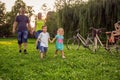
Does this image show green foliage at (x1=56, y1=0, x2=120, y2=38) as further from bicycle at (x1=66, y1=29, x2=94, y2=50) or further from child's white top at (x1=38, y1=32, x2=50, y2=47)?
child's white top at (x1=38, y1=32, x2=50, y2=47)

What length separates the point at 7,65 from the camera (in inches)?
352

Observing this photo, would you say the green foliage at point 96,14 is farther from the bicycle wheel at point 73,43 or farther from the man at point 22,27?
the man at point 22,27

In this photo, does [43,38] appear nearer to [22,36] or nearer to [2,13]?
[22,36]

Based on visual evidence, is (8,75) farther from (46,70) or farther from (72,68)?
(72,68)

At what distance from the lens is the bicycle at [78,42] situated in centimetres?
1472

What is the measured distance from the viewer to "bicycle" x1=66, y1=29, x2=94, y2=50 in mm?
14718

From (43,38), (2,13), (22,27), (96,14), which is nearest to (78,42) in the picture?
(22,27)

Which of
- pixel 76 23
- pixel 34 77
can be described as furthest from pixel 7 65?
pixel 76 23

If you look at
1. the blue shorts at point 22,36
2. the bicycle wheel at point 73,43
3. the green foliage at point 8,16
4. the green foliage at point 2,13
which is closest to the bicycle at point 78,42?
the bicycle wheel at point 73,43

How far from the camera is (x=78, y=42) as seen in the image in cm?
1592

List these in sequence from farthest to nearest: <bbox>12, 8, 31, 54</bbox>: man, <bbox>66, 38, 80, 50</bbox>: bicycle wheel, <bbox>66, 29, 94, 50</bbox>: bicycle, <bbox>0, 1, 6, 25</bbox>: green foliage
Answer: <bbox>0, 1, 6, 25</bbox>: green foliage → <bbox>66, 38, 80, 50</bbox>: bicycle wheel → <bbox>66, 29, 94, 50</bbox>: bicycle → <bbox>12, 8, 31, 54</bbox>: man

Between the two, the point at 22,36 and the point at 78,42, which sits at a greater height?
the point at 22,36

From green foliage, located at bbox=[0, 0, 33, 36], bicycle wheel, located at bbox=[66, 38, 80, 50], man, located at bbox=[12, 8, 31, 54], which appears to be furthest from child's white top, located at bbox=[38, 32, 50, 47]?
green foliage, located at bbox=[0, 0, 33, 36]

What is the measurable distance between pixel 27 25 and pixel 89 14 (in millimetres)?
12262
